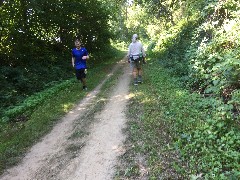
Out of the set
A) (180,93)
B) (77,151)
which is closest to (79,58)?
(180,93)

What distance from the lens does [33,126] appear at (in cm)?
927

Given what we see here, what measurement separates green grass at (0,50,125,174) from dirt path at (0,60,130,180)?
0.96 ft

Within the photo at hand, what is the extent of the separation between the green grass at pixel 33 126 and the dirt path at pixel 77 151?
0.29 metres

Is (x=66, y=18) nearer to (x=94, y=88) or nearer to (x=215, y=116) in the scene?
(x=94, y=88)

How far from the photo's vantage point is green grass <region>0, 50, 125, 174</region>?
296 inches

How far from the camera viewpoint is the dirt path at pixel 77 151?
6.19 meters

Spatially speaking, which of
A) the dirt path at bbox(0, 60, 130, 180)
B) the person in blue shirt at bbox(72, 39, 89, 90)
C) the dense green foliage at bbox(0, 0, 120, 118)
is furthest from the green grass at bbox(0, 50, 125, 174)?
the dense green foliage at bbox(0, 0, 120, 118)

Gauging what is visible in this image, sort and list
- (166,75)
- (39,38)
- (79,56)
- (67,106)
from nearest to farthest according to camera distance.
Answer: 1. (67,106)
2. (79,56)
3. (166,75)
4. (39,38)

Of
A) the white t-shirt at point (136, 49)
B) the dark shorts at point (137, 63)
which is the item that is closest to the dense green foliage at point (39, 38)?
the dark shorts at point (137, 63)

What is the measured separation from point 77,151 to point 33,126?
110 inches

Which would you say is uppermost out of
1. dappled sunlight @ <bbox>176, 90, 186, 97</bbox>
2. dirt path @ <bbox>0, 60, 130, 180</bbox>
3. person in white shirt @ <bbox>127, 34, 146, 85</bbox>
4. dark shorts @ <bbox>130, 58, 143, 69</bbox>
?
person in white shirt @ <bbox>127, 34, 146, 85</bbox>

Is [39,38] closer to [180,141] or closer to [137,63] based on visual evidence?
[137,63]

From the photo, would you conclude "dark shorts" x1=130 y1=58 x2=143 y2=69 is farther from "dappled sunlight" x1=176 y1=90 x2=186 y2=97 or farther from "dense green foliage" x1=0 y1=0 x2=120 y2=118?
"dense green foliage" x1=0 y1=0 x2=120 y2=118

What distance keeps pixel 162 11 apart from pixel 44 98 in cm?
1802
